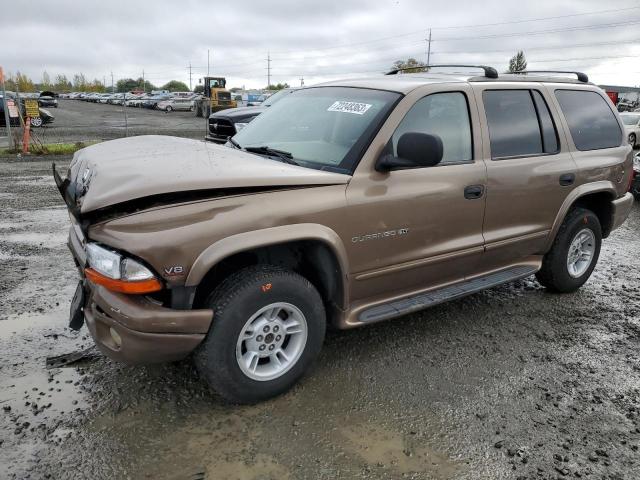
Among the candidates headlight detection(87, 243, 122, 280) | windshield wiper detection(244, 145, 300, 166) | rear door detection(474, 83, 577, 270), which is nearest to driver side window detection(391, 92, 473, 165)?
rear door detection(474, 83, 577, 270)

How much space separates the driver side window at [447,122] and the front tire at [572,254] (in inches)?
59.2

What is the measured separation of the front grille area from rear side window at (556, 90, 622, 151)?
8.56 m

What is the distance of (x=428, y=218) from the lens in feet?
11.3

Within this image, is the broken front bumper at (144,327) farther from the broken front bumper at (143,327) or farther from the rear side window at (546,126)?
the rear side window at (546,126)

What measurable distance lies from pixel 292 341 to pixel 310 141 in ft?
4.52

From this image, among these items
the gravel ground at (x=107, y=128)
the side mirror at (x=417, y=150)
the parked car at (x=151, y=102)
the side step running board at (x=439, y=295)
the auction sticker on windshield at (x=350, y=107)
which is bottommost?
the side step running board at (x=439, y=295)

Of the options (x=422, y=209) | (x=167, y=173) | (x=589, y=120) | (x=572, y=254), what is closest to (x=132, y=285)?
(x=167, y=173)

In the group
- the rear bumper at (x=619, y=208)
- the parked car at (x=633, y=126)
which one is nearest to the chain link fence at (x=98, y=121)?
the rear bumper at (x=619, y=208)

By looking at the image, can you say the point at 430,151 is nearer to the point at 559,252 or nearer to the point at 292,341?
the point at 292,341

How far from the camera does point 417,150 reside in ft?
10.1

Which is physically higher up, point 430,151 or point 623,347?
point 430,151

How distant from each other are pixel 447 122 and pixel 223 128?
31.3ft

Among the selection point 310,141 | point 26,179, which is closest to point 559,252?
point 310,141

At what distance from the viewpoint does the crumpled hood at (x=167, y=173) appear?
2.60 metres
